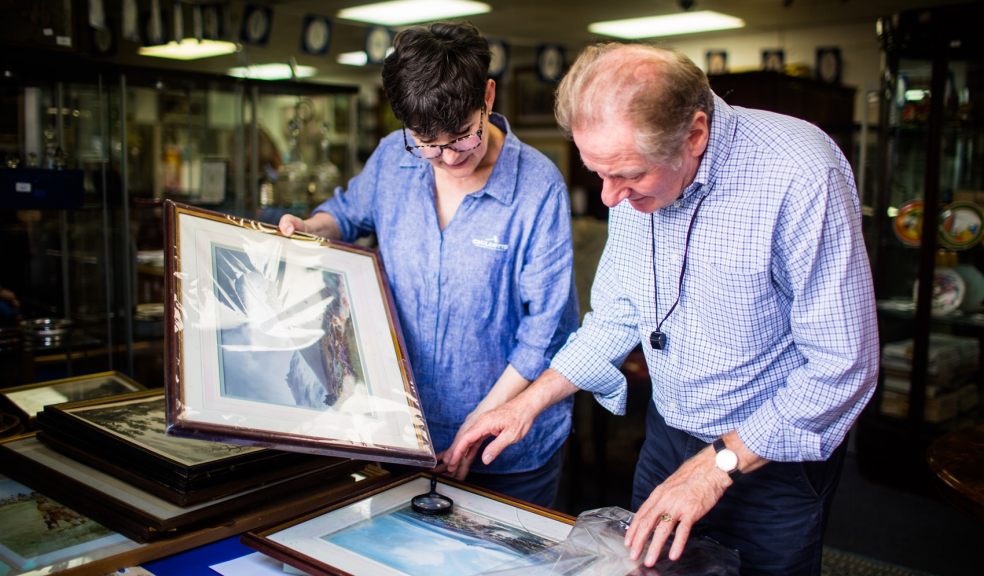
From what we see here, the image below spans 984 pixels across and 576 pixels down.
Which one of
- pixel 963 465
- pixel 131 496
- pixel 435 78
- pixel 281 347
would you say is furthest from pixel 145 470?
pixel 963 465

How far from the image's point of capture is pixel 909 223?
4.18 meters

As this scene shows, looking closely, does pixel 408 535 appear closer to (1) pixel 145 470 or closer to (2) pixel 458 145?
(1) pixel 145 470

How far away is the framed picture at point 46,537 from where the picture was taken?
3.77 ft

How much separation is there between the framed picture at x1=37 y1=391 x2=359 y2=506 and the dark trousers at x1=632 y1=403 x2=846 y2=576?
677mm

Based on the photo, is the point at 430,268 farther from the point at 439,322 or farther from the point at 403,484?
the point at 403,484

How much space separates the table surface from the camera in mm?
1533

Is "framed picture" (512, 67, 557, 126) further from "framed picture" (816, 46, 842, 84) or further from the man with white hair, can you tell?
the man with white hair

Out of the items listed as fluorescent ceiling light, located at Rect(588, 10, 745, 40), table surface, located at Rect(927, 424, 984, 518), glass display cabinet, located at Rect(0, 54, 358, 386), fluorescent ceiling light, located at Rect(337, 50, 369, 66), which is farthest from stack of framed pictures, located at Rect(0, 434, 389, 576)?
fluorescent ceiling light, located at Rect(337, 50, 369, 66)

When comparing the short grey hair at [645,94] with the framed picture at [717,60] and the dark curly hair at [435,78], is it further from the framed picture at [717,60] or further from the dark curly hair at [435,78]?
the framed picture at [717,60]

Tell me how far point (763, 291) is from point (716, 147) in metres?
0.24

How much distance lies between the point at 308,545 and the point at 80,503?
40 centimetres

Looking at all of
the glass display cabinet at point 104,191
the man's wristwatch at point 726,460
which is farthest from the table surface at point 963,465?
the glass display cabinet at point 104,191

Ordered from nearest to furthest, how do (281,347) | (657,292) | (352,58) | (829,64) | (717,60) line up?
1. (281,347)
2. (657,292)
3. (829,64)
4. (717,60)
5. (352,58)

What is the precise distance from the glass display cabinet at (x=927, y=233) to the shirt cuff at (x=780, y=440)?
10.6ft
